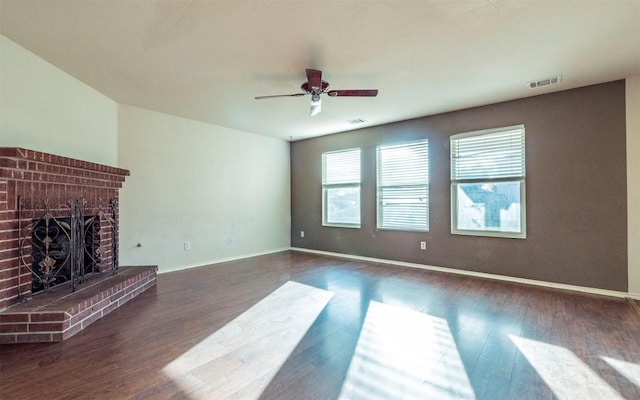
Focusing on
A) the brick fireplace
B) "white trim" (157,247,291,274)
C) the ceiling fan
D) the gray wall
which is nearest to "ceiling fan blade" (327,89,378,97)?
the ceiling fan

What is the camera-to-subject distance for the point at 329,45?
2627mm

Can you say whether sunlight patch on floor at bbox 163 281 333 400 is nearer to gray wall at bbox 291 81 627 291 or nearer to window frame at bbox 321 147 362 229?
gray wall at bbox 291 81 627 291

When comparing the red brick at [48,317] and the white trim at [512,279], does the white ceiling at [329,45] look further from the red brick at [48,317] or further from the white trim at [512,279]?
the white trim at [512,279]

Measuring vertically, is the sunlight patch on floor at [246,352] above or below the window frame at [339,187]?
below

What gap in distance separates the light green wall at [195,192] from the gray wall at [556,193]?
2.84 m

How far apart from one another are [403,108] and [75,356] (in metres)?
4.55

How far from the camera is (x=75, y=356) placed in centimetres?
210

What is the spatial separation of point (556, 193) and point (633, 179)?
2.29 feet

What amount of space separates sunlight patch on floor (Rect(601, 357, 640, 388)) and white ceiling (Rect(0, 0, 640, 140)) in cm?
254

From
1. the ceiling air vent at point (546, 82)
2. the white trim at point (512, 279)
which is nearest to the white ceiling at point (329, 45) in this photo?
the ceiling air vent at point (546, 82)

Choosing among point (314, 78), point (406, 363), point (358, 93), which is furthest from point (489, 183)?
point (406, 363)

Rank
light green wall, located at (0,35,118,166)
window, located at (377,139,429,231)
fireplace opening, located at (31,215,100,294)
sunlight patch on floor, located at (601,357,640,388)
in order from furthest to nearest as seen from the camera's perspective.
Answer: window, located at (377,139,429,231)
fireplace opening, located at (31,215,100,294)
light green wall, located at (0,35,118,166)
sunlight patch on floor, located at (601,357,640,388)

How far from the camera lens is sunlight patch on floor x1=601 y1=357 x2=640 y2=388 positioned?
6.07 feet

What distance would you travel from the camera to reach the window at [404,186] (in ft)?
16.1
